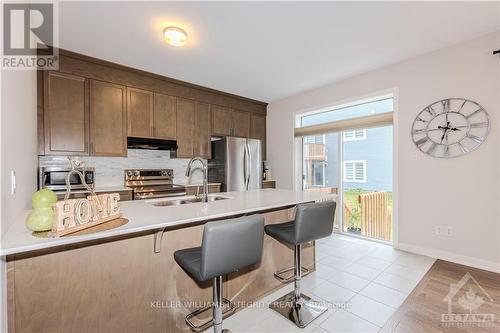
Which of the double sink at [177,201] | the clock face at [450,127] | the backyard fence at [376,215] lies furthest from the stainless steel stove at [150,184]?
the clock face at [450,127]

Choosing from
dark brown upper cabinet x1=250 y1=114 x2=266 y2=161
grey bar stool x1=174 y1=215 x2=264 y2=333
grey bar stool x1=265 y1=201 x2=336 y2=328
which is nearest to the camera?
grey bar stool x1=174 y1=215 x2=264 y2=333

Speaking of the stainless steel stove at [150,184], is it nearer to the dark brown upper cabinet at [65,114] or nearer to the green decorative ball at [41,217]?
the dark brown upper cabinet at [65,114]

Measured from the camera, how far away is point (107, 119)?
3.25 meters

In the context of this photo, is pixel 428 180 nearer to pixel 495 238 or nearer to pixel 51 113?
pixel 495 238

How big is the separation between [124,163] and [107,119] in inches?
29.3

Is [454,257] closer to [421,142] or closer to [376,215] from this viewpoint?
[376,215]

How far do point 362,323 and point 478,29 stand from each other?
3.27 metres

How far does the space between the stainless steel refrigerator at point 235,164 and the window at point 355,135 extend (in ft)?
5.67

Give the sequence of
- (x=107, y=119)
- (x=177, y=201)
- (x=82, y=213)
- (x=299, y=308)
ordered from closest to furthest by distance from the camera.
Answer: (x=82, y=213) → (x=299, y=308) → (x=177, y=201) → (x=107, y=119)

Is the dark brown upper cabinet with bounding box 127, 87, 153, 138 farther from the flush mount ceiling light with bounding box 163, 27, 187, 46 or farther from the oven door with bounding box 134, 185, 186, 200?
the flush mount ceiling light with bounding box 163, 27, 187, 46

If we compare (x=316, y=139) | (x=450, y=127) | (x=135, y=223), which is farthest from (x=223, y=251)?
(x=316, y=139)

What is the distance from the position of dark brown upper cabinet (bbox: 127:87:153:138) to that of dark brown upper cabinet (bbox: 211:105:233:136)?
1.18m

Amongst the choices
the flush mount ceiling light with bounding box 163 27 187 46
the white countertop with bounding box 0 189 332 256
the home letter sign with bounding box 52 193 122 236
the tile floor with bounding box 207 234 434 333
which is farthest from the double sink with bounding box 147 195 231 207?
the flush mount ceiling light with bounding box 163 27 187 46

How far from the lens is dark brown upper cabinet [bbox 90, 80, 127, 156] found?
3141 millimetres
